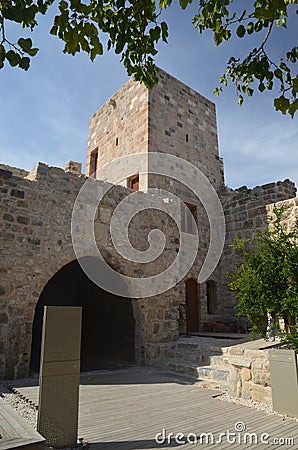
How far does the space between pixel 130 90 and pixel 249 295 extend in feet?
30.9

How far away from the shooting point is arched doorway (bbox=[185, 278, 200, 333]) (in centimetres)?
972

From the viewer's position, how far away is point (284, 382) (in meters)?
3.79

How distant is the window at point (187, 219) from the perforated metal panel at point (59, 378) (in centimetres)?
751

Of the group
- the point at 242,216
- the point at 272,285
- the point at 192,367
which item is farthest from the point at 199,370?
the point at 242,216

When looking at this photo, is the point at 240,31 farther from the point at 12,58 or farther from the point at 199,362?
the point at 199,362

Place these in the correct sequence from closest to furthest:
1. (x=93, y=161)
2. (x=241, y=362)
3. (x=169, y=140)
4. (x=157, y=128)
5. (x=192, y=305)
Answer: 1. (x=241, y=362)
2. (x=192, y=305)
3. (x=157, y=128)
4. (x=169, y=140)
5. (x=93, y=161)

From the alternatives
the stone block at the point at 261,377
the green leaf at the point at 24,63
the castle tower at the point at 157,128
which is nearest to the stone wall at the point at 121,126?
A: the castle tower at the point at 157,128

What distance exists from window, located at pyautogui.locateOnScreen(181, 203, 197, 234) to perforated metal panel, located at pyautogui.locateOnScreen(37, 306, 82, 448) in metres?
7.51

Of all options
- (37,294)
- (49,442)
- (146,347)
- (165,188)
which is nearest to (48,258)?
(37,294)

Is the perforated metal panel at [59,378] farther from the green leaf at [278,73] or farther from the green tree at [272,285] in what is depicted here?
the green leaf at [278,73]

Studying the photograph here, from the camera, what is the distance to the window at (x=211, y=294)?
10445 millimetres

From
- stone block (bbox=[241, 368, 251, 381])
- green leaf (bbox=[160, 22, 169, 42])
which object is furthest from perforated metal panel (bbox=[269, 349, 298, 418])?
green leaf (bbox=[160, 22, 169, 42])

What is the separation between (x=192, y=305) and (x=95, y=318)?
3.09 m

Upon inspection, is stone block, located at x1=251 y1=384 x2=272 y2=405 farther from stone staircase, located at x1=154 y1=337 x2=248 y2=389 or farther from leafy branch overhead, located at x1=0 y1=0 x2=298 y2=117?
leafy branch overhead, located at x1=0 y1=0 x2=298 y2=117
